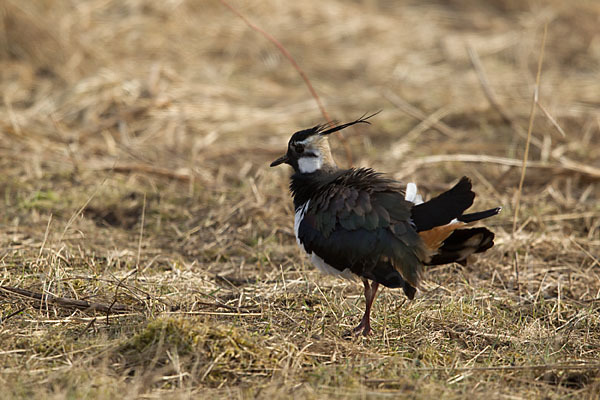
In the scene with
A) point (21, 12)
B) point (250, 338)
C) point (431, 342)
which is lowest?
point (431, 342)

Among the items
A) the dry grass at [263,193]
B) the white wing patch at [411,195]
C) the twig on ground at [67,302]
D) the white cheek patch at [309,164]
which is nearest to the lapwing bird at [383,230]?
the white wing patch at [411,195]

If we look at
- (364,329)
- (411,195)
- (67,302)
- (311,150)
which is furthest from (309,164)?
(67,302)

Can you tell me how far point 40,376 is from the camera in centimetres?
338

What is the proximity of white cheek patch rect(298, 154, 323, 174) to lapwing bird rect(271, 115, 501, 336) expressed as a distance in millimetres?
316

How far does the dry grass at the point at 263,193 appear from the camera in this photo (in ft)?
11.9

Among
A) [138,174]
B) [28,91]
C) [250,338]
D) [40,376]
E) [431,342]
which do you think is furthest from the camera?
[28,91]

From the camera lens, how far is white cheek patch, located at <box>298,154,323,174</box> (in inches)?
184

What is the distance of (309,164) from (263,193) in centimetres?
185

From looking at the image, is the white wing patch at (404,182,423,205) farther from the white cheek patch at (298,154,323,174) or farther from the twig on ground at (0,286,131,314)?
the twig on ground at (0,286,131,314)

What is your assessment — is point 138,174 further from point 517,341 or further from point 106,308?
point 517,341

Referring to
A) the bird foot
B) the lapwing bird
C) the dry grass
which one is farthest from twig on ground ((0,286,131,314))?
the bird foot

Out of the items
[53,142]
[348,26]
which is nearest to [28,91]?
[53,142]

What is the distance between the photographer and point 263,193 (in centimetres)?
649

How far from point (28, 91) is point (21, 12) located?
1.12 metres
